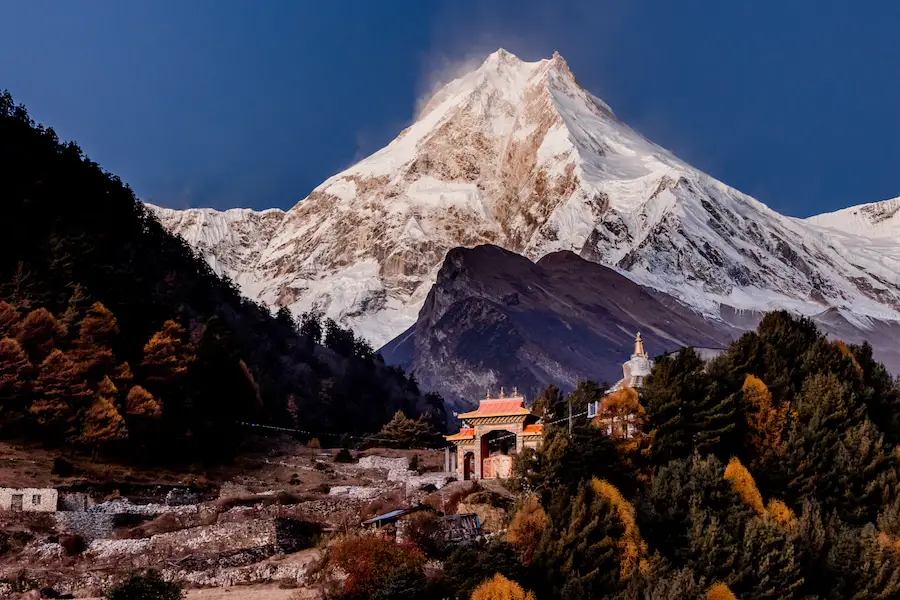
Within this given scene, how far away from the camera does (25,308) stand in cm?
4759

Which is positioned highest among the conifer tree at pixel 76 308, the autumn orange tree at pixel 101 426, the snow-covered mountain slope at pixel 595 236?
the snow-covered mountain slope at pixel 595 236

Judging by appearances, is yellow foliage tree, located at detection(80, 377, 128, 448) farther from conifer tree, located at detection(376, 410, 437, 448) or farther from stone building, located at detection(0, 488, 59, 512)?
conifer tree, located at detection(376, 410, 437, 448)

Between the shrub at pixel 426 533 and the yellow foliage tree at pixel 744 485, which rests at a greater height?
the yellow foliage tree at pixel 744 485

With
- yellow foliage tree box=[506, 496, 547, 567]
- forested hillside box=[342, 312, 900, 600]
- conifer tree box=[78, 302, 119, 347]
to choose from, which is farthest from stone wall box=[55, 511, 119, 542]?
yellow foliage tree box=[506, 496, 547, 567]

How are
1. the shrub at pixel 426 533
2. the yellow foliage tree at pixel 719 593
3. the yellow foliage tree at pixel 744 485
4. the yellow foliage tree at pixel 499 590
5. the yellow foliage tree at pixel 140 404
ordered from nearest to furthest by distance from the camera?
1. the yellow foliage tree at pixel 499 590
2. the yellow foliage tree at pixel 719 593
3. the shrub at pixel 426 533
4. the yellow foliage tree at pixel 744 485
5. the yellow foliage tree at pixel 140 404

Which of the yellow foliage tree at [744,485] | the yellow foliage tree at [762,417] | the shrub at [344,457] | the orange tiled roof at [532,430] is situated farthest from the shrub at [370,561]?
the shrub at [344,457]

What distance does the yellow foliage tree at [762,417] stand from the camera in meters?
39.9

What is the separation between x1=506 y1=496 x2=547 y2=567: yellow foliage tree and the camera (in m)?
29.4

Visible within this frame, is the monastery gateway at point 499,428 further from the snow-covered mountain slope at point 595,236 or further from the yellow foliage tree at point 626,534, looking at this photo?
the snow-covered mountain slope at point 595,236

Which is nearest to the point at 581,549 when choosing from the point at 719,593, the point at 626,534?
the point at 626,534

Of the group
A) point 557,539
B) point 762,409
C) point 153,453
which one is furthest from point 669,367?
point 153,453

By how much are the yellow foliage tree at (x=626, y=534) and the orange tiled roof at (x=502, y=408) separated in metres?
9.88

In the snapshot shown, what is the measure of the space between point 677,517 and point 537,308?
104 metres

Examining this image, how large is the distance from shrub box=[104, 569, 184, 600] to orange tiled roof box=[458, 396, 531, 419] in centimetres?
1834
